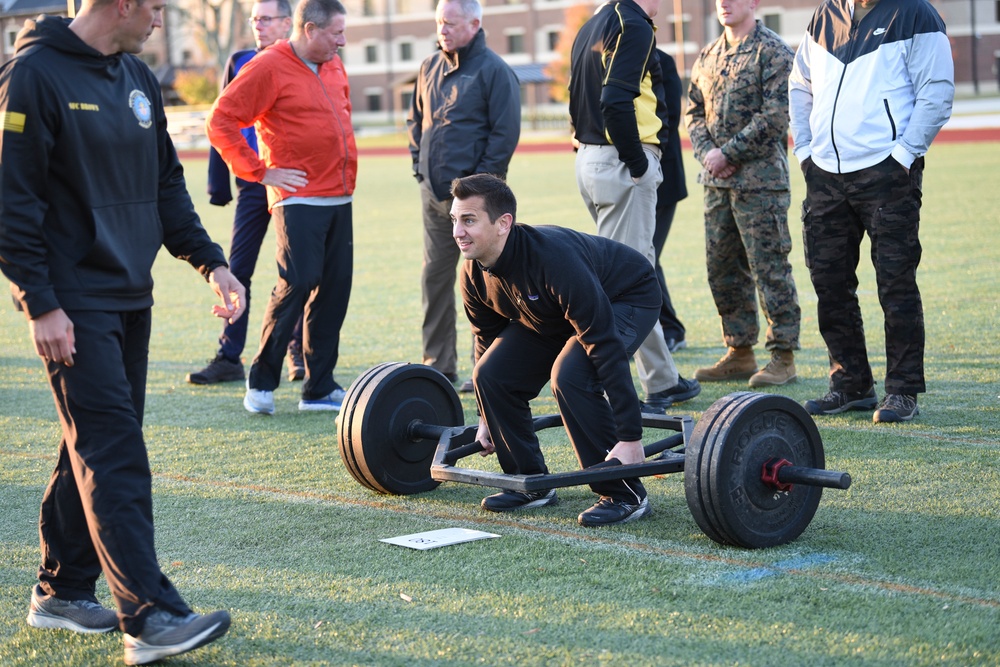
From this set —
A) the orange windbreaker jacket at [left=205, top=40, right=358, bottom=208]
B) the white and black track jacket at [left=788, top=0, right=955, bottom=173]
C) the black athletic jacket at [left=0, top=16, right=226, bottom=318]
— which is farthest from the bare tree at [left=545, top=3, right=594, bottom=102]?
the black athletic jacket at [left=0, top=16, right=226, bottom=318]

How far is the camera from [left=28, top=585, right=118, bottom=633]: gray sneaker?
390 centimetres

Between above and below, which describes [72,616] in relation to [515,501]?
above

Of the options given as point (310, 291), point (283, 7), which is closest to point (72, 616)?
point (310, 291)

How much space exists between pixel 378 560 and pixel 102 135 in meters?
1.82

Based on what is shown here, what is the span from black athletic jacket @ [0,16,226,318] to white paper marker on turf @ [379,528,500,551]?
1434mm

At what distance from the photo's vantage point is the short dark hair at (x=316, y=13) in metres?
6.99

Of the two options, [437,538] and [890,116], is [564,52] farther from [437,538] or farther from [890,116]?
[437,538]

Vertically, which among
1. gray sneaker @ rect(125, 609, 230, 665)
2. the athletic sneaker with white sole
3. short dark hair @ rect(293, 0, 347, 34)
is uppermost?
short dark hair @ rect(293, 0, 347, 34)

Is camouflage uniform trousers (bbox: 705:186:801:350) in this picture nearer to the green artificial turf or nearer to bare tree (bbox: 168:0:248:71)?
the green artificial turf

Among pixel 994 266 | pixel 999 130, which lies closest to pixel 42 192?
pixel 994 266

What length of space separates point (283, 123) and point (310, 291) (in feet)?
3.23

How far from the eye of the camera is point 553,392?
484 cm

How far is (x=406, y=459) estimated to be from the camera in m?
5.45

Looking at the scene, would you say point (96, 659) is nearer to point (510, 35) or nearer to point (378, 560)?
point (378, 560)
